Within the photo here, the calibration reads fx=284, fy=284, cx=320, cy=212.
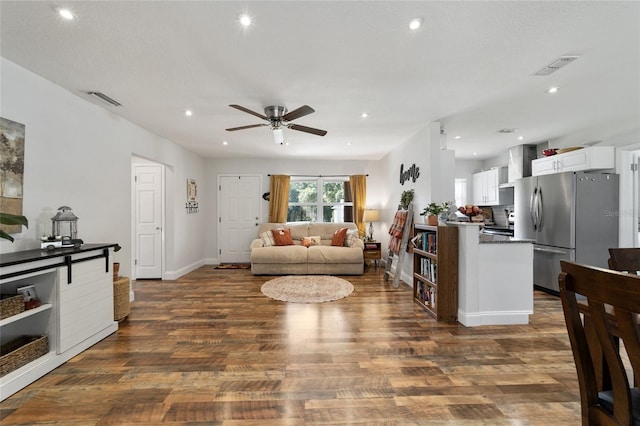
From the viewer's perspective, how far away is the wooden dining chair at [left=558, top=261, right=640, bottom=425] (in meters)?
0.77

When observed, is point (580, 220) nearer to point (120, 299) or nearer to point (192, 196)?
point (120, 299)

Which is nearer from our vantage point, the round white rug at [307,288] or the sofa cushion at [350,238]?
the round white rug at [307,288]

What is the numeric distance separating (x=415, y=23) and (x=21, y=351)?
347 cm

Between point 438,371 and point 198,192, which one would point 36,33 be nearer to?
point 438,371

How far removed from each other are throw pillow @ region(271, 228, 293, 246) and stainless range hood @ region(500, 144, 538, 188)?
441cm

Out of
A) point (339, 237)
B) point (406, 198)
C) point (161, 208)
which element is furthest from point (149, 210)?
point (406, 198)

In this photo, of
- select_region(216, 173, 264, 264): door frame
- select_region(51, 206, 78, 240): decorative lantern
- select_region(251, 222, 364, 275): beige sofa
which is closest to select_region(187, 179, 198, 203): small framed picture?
select_region(216, 173, 264, 264): door frame

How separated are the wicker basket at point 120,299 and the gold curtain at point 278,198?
368 centimetres

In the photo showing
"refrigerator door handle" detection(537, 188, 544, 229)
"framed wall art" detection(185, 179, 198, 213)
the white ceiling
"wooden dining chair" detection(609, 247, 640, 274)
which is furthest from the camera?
"framed wall art" detection(185, 179, 198, 213)

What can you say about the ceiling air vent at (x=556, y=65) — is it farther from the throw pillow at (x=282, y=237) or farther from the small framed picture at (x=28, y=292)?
the throw pillow at (x=282, y=237)

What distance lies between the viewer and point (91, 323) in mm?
2531

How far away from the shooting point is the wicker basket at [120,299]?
303cm

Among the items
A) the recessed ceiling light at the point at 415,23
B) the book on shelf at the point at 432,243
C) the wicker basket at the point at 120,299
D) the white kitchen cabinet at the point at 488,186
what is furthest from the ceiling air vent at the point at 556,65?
the wicker basket at the point at 120,299

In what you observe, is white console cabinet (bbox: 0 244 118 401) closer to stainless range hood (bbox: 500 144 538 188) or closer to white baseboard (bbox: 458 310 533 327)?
white baseboard (bbox: 458 310 533 327)
